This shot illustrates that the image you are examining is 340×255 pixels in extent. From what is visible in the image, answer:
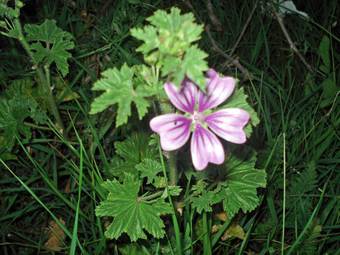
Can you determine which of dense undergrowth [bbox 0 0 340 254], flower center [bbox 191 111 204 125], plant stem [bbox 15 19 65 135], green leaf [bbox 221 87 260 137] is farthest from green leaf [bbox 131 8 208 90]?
plant stem [bbox 15 19 65 135]

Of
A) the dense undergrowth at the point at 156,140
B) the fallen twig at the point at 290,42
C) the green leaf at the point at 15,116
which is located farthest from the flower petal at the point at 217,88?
the fallen twig at the point at 290,42

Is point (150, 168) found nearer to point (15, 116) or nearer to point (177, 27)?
point (177, 27)

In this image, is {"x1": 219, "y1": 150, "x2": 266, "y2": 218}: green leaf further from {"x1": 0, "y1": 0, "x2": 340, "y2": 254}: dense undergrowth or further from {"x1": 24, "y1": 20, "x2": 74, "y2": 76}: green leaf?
{"x1": 24, "y1": 20, "x2": 74, "y2": 76}: green leaf

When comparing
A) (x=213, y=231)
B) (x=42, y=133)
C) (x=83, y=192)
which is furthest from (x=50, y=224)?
(x=213, y=231)

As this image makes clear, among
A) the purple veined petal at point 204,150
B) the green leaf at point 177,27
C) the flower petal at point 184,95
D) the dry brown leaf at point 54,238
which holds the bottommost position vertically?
the dry brown leaf at point 54,238

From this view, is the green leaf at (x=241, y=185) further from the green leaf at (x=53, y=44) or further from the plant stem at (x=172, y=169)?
the green leaf at (x=53, y=44)

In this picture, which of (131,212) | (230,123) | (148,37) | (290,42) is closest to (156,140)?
(131,212)
